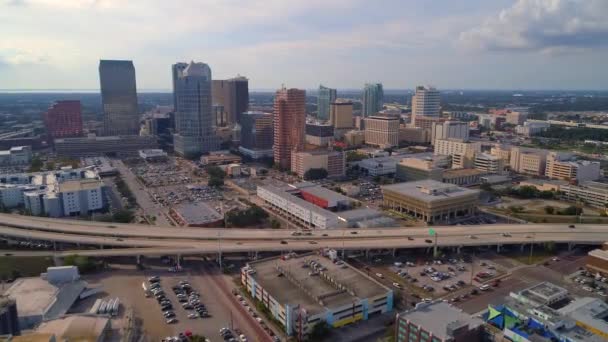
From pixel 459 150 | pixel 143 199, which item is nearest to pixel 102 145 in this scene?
pixel 143 199

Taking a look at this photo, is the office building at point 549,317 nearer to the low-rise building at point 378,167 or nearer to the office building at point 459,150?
the low-rise building at point 378,167

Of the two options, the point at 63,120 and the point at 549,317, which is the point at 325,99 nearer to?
the point at 63,120

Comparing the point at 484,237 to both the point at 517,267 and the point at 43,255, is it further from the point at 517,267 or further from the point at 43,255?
the point at 43,255

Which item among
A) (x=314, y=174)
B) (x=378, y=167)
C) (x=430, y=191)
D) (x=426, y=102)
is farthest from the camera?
(x=426, y=102)

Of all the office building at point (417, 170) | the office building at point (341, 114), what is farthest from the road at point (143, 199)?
the office building at point (341, 114)

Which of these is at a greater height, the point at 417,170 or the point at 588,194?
the point at 417,170

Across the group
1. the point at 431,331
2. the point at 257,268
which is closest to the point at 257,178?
the point at 257,268

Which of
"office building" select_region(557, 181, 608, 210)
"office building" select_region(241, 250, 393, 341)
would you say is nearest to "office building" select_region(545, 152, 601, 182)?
"office building" select_region(557, 181, 608, 210)
